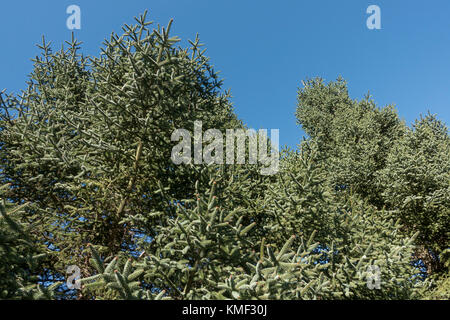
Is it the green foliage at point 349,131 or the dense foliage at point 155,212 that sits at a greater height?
the green foliage at point 349,131

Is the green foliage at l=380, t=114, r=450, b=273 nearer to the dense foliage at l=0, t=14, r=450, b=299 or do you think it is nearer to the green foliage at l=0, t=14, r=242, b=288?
the dense foliage at l=0, t=14, r=450, b=299

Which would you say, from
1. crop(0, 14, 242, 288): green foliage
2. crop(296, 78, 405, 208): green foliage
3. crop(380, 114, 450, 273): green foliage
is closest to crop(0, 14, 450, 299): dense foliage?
crop(0, 14, 242, 288): green foliage

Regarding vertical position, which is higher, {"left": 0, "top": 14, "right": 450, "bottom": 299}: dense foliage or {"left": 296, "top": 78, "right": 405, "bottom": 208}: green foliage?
{"left": 296, "top": 78, "right": 405, "bottom": 208}: green foliage

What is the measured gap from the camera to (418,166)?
11750mm

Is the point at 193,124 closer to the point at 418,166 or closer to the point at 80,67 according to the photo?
the point at 80,67
